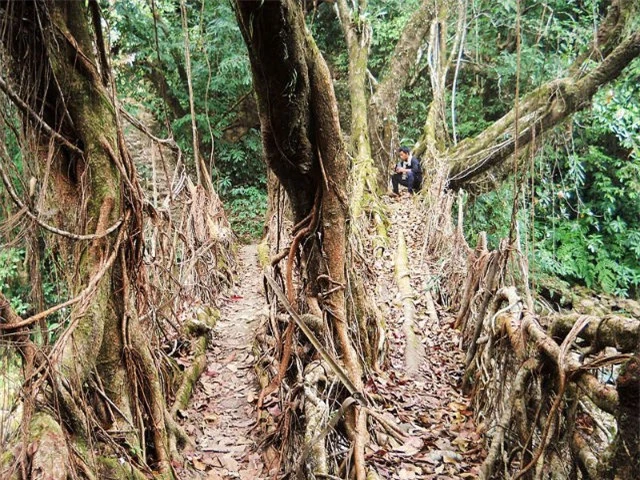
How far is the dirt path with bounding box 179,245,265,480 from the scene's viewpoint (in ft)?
11.1

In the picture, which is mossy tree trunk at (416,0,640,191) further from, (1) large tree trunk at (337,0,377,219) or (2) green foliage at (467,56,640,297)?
(1) large tree trunk at (337,0,377,219)

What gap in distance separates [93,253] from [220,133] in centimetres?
955

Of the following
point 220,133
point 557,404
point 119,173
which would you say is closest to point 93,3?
point 119,173

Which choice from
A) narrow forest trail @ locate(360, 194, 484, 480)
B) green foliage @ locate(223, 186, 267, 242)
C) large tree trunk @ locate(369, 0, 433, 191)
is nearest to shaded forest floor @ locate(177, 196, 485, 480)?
narrow forest trail @ locate(360, 194, 484, 480)

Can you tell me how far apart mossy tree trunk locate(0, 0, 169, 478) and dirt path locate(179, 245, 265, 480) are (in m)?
A: 0.58

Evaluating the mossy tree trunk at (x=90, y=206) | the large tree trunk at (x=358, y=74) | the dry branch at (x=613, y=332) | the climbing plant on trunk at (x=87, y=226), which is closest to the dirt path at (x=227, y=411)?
the climbing plant on trunk at (x=87, y=226)

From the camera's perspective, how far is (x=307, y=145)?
10.6 ft

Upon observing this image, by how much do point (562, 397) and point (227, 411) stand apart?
2795 millimetres

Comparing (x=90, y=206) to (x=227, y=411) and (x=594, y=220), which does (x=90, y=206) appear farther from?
(x=594, y=220)

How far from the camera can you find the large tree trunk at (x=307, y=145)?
2627mm

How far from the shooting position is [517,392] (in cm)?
282

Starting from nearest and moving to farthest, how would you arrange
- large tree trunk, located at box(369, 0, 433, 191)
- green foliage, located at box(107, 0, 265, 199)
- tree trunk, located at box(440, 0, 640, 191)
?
tree trunk, located at box(440, 0, 640, 191)
green foliage, located at box(107, 0, 265, 199)
large tree trunk, located at box(369, 0, 433, 191)

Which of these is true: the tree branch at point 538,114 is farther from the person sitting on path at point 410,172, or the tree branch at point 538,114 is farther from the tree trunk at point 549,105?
A: the person sitting on path at point 410,172

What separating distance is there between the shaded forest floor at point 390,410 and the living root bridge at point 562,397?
336mm
